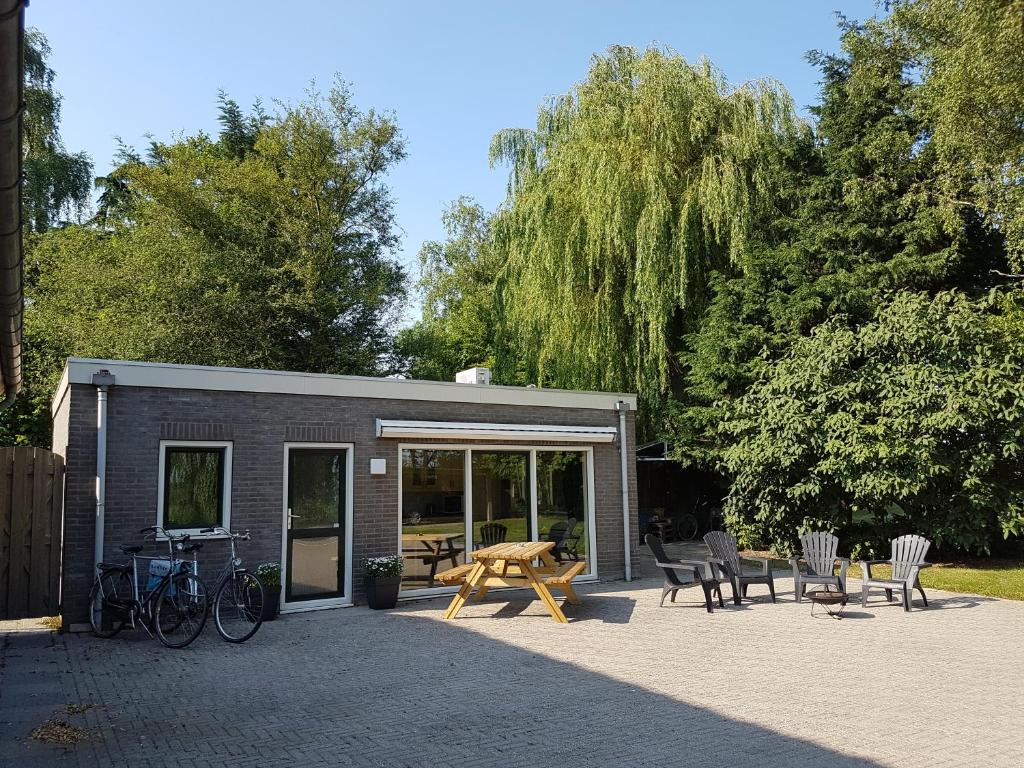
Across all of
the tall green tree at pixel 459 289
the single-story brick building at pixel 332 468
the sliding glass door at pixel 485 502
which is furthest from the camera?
the tall green tree at pixel 459 289

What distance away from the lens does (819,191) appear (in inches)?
665

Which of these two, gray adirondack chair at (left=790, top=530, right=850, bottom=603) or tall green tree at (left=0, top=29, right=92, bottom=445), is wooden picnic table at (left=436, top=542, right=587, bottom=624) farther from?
tall green tree at (left=0, top=29, right=92, bottom=445)

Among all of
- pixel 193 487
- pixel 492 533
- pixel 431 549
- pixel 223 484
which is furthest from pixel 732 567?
pixel 193 487

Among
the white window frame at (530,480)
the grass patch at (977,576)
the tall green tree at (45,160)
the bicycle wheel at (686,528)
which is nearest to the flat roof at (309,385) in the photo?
the white window frame at (530,480)

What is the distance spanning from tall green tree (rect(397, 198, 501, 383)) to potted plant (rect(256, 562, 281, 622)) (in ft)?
66.6

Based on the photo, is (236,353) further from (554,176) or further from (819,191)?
(819,191)

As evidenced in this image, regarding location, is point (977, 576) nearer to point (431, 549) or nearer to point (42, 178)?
point (431, 549)

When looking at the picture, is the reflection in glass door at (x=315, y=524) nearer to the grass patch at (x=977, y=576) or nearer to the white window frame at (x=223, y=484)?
the white window frame at (x=223, y=484)

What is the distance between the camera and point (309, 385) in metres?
9.84

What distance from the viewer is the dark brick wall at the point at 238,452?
27.5 ft

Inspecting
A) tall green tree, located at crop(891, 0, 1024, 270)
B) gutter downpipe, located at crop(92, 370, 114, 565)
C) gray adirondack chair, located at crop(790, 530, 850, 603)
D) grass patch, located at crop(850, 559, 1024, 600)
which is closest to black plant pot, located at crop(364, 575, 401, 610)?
gutter downpipe, located at crop(92, 370, 114, 565)

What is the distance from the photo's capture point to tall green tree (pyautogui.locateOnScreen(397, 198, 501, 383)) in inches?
1227

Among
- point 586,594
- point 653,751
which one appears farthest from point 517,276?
point 653,751

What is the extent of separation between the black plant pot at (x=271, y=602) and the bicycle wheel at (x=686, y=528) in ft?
41.8
